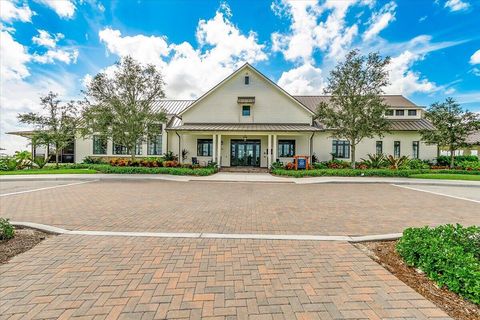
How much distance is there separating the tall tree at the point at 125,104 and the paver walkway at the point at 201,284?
14587 mm

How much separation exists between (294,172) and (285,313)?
14.4 meters

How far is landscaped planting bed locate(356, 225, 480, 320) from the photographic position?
2.72m

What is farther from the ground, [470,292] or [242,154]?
[242,154]

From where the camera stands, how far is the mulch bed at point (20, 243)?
3.92 m

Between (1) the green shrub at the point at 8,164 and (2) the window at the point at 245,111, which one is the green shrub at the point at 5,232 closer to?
(2) the window at the point at 245,111

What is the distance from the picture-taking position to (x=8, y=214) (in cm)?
655

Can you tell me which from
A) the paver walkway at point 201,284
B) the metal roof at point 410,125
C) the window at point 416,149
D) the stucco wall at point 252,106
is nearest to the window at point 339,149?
the stucco wall at point 252,106

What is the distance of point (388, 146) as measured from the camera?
904 inches

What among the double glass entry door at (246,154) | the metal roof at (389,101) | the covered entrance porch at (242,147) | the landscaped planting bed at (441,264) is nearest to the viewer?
the landscaped planting bed at (441,264)

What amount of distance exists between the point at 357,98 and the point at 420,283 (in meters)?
16.9

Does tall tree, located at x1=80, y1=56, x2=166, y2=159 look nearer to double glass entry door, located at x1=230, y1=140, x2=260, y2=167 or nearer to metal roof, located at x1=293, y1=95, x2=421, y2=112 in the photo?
double glass entry door, located at x1=230, y1=140, x2=260, y2=167

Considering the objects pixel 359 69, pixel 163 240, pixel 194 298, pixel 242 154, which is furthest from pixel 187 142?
pixel 194 298

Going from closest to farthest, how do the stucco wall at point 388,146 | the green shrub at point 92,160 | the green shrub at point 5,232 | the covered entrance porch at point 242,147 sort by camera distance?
the green shrub at point 5,232 → the covered entrance porch at point 242,147 → the stucco wall at point 388,146 → the green shrub at point 92,160

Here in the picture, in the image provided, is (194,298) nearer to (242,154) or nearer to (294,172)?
(294,172)
